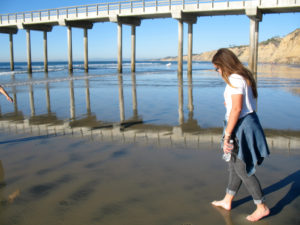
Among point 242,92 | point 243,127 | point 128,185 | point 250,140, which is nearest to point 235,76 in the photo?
point 242,92

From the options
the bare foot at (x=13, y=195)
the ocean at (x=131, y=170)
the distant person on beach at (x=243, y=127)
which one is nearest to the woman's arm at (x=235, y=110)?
the distant person on beach at (x=243, y=127)

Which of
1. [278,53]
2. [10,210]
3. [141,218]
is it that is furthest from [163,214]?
[278,53]

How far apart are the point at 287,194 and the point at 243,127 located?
3.82ft

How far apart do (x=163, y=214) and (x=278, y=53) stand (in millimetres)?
68087

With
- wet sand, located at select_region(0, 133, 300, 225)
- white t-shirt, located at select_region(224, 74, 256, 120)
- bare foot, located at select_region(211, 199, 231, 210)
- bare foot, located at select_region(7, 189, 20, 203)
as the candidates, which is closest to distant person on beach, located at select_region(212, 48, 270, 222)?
white t-shirt, located at select_region(224, 74, 256, 120)

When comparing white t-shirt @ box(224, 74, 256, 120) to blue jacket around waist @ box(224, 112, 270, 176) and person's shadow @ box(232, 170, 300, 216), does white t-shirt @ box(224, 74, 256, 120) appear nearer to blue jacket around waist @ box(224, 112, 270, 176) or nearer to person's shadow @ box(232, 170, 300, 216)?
blue jacket around waist @ box(224, 112, 270, 176)

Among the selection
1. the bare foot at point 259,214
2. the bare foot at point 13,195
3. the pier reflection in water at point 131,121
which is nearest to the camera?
the bare foot at point 259,214

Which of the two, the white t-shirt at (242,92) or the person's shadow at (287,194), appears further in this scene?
the person's shadow at (287,194)

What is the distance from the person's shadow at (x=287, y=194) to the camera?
3.04 meters

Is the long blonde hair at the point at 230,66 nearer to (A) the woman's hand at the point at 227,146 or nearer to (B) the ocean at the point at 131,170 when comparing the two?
(A) the woman's hand at the point at 227,146

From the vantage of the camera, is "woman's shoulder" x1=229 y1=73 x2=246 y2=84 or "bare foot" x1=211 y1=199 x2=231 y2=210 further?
"bare foot" x1=211 y1=199 x2=231 y2=210

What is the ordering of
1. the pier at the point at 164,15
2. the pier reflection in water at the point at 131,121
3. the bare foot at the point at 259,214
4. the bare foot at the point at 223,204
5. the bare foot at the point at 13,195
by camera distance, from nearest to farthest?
1. the bare foot at the point at 259,214
2. the bare foot at the point at 223,204
3. the bare foot at the point at 13,195
4. the pier reflection in water at the point at 131,121
5. the pier at the point at 164,15

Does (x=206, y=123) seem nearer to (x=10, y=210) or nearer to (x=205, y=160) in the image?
(x=205, y=160)

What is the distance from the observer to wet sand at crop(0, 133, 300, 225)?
9.31ft
